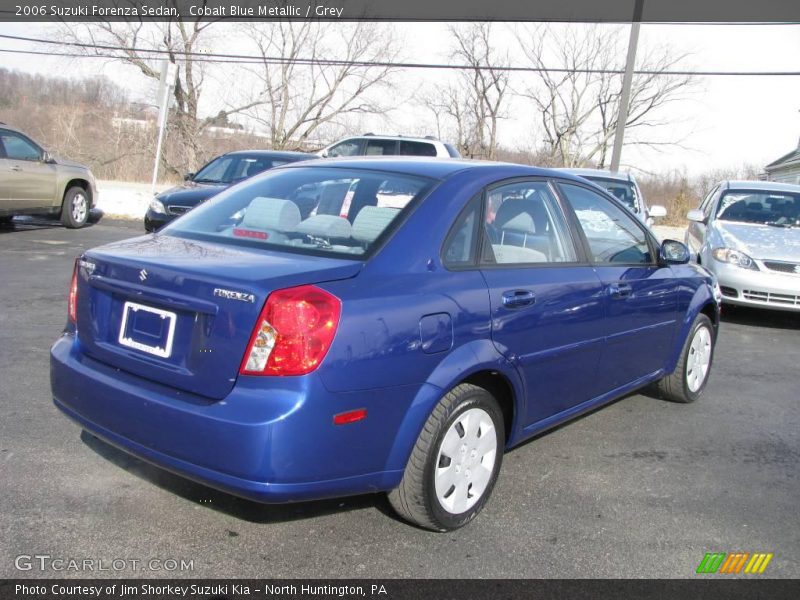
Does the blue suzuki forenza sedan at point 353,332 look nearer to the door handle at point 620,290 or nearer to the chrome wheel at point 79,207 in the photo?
the door handle at point 620,290

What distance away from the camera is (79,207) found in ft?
43.4

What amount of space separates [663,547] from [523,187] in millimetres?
1859

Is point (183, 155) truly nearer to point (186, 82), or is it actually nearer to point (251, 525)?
point (186, 82)

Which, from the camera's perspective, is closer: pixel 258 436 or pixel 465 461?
pixel 258 436

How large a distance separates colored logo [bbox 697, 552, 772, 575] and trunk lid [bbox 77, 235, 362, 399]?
1.93 m

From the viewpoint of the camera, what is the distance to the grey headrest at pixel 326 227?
3221 mm

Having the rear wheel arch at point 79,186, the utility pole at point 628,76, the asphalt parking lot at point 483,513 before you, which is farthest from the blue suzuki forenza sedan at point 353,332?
the utility pole at point 628,76

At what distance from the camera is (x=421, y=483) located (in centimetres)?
300

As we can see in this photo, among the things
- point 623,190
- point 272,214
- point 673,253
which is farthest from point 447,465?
point 623,190

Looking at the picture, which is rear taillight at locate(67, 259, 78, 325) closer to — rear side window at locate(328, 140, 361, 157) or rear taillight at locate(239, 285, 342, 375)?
rear taillight at locate(239, 285, 342, 375)

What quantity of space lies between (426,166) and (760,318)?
7399 mm

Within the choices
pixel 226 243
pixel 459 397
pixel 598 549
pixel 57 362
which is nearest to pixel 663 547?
pixel 598 549

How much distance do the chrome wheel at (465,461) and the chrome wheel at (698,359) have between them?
2.50 meters

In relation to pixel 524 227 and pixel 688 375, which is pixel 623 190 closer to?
pixel 688 375
